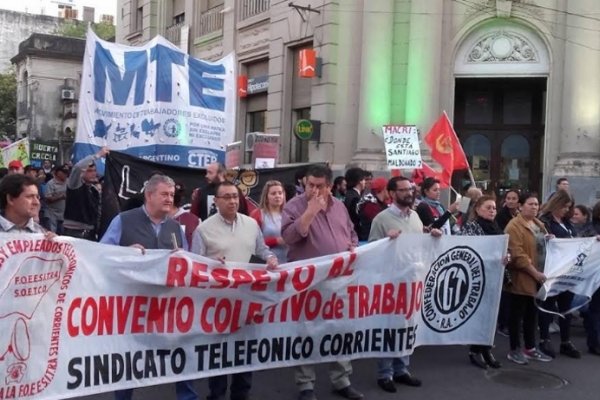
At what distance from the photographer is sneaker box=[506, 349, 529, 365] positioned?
22.7 ft

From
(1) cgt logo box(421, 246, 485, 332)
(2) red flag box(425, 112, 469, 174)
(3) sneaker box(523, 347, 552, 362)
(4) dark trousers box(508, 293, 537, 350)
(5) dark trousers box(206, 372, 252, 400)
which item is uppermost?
(2) red flag box(425, 112, 469, 174)

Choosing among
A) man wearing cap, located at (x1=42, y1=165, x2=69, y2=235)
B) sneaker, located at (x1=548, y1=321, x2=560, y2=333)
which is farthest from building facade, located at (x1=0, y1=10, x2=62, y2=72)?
sneaker, located at (x1=548, y1=321, x2=560, y2=333)

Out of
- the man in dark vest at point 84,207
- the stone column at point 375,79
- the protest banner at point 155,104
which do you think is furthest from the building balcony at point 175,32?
the man in dark vest at point 84,207

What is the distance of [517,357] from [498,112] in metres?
11.8

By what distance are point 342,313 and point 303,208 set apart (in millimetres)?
922

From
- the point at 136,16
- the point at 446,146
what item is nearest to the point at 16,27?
the point at 136,16

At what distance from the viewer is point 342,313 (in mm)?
5656

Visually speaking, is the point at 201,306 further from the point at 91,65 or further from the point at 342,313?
the point at 91,65

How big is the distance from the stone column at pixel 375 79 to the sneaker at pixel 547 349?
369 inches

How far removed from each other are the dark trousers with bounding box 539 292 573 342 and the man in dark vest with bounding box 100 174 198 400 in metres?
4.04

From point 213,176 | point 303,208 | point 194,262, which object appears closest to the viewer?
point 194,262

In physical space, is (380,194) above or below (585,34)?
below

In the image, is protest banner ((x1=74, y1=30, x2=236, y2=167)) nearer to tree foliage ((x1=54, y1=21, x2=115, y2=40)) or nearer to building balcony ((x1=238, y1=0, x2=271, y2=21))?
building balcony ((x1=238, y1=0, x2=271, y2=21))

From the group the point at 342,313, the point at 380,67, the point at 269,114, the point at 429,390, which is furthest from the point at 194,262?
the point at 269,114
